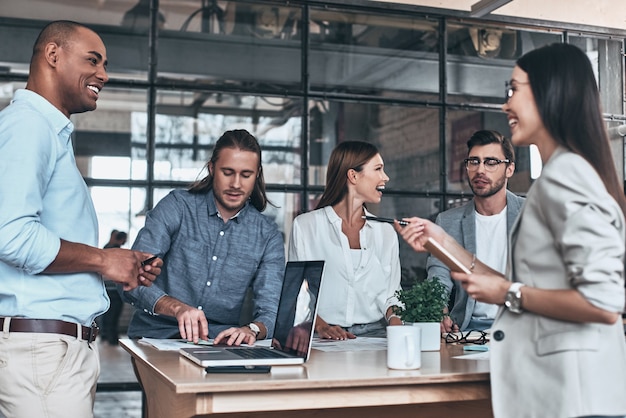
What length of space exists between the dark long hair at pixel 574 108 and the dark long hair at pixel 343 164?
1903mm

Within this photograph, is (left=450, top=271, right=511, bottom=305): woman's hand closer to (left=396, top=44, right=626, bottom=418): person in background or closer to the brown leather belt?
(left=396, top=44, right=626, bottom=418): person in background

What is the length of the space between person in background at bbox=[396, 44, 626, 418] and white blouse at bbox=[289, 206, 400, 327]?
1.60m

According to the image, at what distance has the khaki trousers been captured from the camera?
2.00 meters

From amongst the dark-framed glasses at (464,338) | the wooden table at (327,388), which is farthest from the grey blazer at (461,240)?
the wooden table at (327,388)

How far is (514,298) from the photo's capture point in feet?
5.91

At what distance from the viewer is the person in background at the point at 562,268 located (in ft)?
5.45

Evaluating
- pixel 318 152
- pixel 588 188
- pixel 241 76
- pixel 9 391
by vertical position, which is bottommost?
pixel 9 391

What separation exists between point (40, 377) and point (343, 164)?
2.07 meters

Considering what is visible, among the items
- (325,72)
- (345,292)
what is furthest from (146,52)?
(345,292)

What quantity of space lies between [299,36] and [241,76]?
498 millimetres

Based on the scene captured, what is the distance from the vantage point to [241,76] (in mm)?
5070

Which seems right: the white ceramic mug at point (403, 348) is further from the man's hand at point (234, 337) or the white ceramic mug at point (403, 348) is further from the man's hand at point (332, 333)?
the man's hand at point (332, 333)

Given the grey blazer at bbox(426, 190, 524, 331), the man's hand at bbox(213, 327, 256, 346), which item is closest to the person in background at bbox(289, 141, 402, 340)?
the grey blazer at bbox(426, 190, 524, 331)

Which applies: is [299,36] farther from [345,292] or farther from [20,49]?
[345,292]
